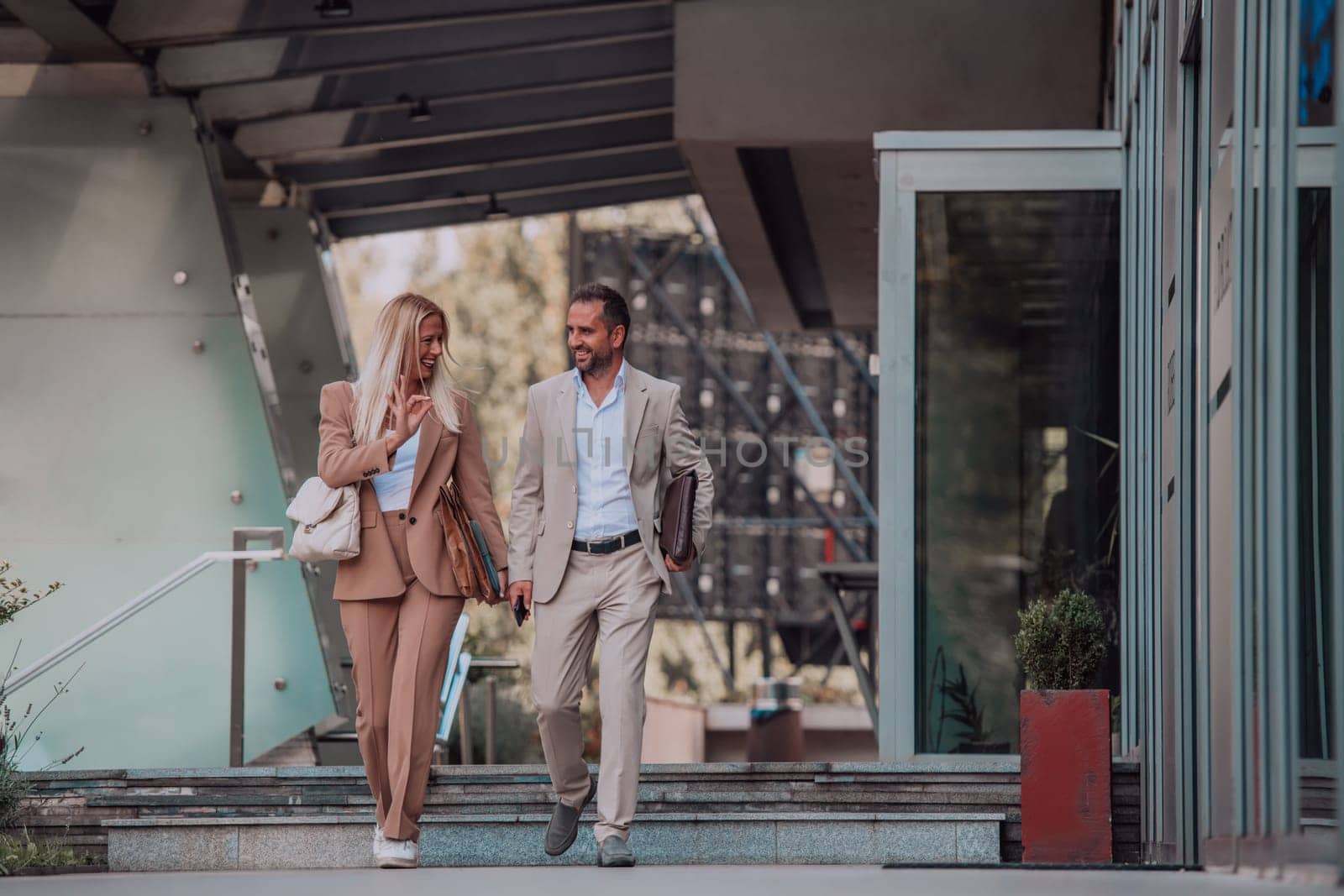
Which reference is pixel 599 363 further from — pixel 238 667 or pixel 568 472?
pixel 238 667

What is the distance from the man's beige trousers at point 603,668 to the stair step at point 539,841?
63cm


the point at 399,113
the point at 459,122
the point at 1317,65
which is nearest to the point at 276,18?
the point at 399,113

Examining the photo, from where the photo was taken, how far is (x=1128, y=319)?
776cm

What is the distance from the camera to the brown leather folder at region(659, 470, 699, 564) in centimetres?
593

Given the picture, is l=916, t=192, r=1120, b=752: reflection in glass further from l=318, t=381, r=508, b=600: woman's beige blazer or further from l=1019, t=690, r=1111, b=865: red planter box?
l=318, t=381, r=508, b=600: woman's beige blazer

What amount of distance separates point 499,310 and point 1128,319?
2678cm

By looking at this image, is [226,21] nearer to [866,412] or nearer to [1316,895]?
[1316,895]

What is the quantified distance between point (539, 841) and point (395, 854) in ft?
2.52

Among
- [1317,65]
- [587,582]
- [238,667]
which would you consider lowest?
[238,667]

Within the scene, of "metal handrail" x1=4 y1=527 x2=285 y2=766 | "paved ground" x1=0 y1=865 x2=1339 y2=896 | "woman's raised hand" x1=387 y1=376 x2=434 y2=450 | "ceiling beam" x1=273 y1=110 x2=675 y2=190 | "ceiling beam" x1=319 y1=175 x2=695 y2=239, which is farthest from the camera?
"ceiling beam" x1=319 y1=175 x2=695 y2=239

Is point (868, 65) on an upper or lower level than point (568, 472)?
upper

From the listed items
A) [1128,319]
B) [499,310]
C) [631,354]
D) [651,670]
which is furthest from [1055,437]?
[499,310]

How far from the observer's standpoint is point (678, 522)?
19.5ft

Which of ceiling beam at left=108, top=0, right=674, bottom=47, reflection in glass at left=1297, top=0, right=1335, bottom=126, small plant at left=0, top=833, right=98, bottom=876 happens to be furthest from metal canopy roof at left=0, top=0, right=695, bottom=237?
reflection in glass at left=1297, top=0, right=1335, bottom=126
